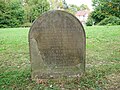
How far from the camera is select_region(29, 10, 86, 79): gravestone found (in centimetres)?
409

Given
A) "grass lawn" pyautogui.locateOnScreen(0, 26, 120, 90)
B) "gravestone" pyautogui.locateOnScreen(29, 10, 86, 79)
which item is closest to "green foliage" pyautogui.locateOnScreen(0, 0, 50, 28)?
"grass lawn" pyautogui.locateOnScreen(0, 26, 120, 90)

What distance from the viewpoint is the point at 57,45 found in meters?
4.23

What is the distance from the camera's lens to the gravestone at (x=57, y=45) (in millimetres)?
4094

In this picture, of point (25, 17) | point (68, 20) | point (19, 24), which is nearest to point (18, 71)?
point (68, 20)

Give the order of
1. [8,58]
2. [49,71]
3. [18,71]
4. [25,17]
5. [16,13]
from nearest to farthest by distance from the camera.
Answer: [49,71] → [18,71] → [8,58] → [16,13] → [25,17]

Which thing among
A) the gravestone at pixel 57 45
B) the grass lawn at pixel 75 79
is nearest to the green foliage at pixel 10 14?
the grass lawn at pixel 75 79

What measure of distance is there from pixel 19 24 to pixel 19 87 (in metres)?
29.3

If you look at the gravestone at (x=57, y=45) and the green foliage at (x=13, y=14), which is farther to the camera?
the green foliage at (x=13, y=14)

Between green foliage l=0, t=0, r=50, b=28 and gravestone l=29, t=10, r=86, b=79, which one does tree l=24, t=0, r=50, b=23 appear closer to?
green foliage l=0, t=0, r=50, b=28

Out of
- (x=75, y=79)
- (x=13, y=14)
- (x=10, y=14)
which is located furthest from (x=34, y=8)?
(x=75, y=79)

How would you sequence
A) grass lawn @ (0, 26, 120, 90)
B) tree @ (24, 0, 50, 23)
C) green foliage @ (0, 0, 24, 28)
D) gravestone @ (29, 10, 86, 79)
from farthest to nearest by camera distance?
1. tree @ (24, 0, 50, 23)
2. green foliage @ (0, 0, 24, 28)
3. gravestone @ (29, 10, 86, 79)
4. grass lawn @ (0, 26, 120, 90)

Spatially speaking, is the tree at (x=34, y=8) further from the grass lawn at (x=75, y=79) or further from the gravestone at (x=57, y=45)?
the gravestone at (x=57, y=45)

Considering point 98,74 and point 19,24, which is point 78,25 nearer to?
point 98,74

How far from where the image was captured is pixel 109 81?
4.20 metres
